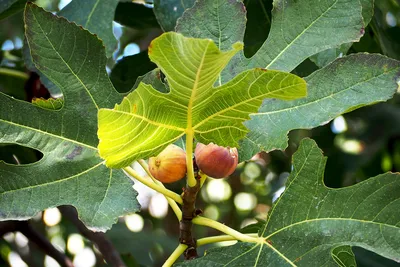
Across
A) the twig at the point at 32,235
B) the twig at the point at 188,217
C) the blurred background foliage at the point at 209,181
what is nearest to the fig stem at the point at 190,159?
the twig at the point at 188,217

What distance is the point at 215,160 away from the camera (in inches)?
39.7

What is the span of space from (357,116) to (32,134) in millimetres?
1311

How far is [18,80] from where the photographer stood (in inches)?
76.0

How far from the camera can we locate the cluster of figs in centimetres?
101

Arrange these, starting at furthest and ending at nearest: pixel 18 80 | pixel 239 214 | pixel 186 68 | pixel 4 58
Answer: pixel 239 214 → pixel 4 58 → pixel 18 80 → pixel 186 68

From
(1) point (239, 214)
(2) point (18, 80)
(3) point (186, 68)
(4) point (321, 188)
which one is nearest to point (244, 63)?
(4) point (321, 188)

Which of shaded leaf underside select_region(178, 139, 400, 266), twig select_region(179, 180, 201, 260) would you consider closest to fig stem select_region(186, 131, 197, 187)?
twig select_region(179, 180, 201, 260)

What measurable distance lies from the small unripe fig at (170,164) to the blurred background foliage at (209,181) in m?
0.41

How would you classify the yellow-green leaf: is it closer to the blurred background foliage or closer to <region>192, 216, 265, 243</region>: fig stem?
<region>192, 216, 265, 243</region>: fig stem

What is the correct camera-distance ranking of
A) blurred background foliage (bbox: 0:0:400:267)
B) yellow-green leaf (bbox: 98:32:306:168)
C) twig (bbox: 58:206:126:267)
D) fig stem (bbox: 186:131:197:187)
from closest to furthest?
1. yellow-green leaf (bbox: 98:32:306:168)
2. fig stem (bbox: 186:131:197:187)
3. blurred background foliage (bbox: 0:0:400:267)
4. twig (bbox: 58:206:126:267)

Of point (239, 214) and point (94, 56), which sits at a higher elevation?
point (94, 56)

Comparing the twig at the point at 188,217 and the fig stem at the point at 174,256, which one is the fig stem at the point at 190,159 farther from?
the fig stem at the point at 174,256

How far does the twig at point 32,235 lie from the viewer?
1.71 m

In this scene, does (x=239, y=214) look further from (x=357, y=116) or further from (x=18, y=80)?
(x=18, y=80)
